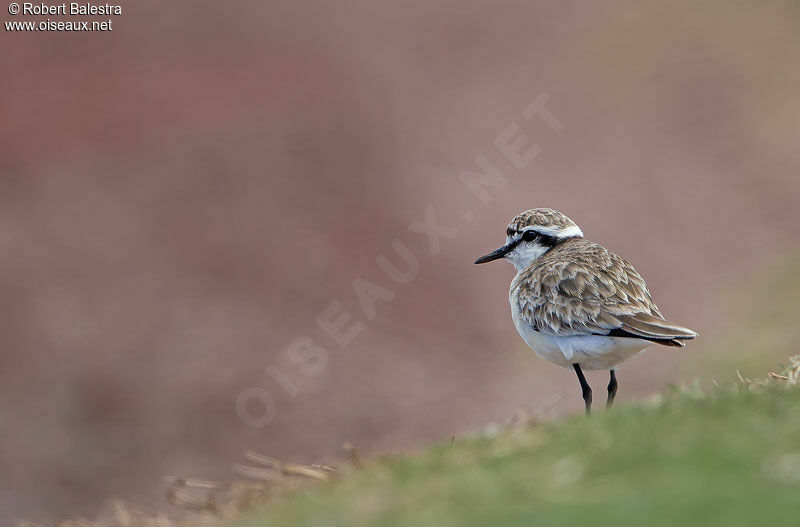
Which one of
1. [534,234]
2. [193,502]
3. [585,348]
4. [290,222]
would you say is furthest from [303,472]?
[290,222]

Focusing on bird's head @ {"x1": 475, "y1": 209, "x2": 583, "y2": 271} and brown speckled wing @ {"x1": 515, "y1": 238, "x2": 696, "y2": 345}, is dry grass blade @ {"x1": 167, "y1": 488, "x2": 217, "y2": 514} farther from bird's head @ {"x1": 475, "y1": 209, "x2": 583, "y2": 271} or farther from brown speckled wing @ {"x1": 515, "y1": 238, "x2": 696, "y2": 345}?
bird's head @ {"x1": 475, "y1": 209, "x2": 583, "y2": 271}

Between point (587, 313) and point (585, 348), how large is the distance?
30 cm

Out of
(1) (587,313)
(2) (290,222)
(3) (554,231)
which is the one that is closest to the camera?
(1) (587,313)

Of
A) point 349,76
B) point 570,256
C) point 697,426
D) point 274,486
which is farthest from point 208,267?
point 697,426

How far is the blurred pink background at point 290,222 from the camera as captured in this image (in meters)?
21.5

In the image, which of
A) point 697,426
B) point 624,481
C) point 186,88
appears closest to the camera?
point 624,481

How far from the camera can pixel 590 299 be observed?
31.8ft

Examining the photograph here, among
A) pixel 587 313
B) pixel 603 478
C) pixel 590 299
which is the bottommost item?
pixel 603 478

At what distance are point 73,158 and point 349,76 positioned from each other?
24.3 ft

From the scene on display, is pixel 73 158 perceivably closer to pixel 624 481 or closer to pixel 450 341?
pixel 450 341

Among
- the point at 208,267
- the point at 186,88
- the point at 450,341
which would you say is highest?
the point at 186,88

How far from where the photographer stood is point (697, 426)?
548 cm

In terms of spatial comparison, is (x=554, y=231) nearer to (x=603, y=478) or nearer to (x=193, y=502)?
(x=193, y=502)

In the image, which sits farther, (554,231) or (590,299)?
(554,231)
